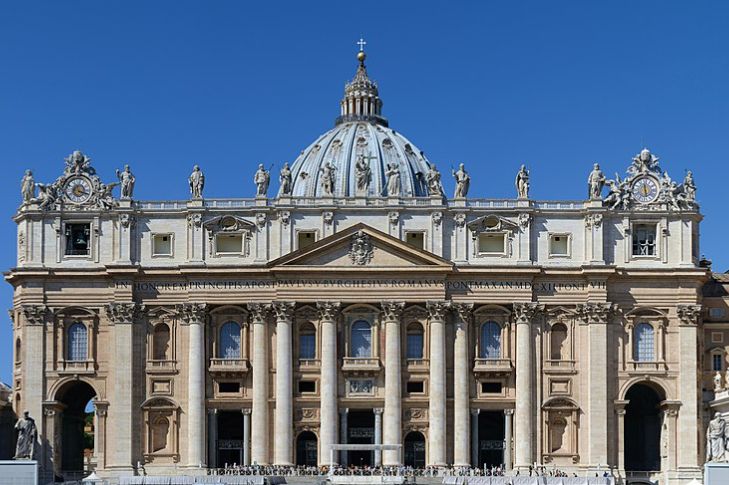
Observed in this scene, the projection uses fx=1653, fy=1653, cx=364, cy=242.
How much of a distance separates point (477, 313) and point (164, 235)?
21.3 meters

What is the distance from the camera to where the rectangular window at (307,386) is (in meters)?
107

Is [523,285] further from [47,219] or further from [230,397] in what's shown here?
[47,219]

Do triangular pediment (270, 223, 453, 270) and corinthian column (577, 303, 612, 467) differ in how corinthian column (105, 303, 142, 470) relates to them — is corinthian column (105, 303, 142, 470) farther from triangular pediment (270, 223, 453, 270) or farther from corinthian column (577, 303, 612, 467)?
corinthian column (577, 303, 612, 467)

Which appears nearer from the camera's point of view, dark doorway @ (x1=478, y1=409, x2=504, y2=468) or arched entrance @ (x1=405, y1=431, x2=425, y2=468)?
arched entrance @ (x1=405, y1=431, x2=425, y2=468)

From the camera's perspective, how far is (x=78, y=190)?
110 metres

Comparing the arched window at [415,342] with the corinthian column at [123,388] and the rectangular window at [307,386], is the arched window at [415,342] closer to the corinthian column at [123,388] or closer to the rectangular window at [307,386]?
the rectangular window at [307,386]

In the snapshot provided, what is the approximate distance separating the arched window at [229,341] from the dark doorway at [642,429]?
86.9 ft

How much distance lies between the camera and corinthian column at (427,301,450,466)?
106m

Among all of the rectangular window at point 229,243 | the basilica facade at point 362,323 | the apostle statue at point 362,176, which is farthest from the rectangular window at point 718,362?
the rectangular window at point 229,243

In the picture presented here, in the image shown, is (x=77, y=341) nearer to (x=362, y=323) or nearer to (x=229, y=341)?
(x=229, y=341)

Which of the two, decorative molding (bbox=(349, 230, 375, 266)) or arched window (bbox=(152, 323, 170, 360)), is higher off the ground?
decorative molding (bbox=(349, 230, 375, 266))

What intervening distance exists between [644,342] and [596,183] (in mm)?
10911

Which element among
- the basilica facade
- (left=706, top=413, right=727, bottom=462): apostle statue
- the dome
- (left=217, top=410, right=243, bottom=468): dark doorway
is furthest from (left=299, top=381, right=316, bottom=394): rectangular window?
the dome

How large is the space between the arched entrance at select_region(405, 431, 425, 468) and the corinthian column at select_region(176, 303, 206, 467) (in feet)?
43.6
